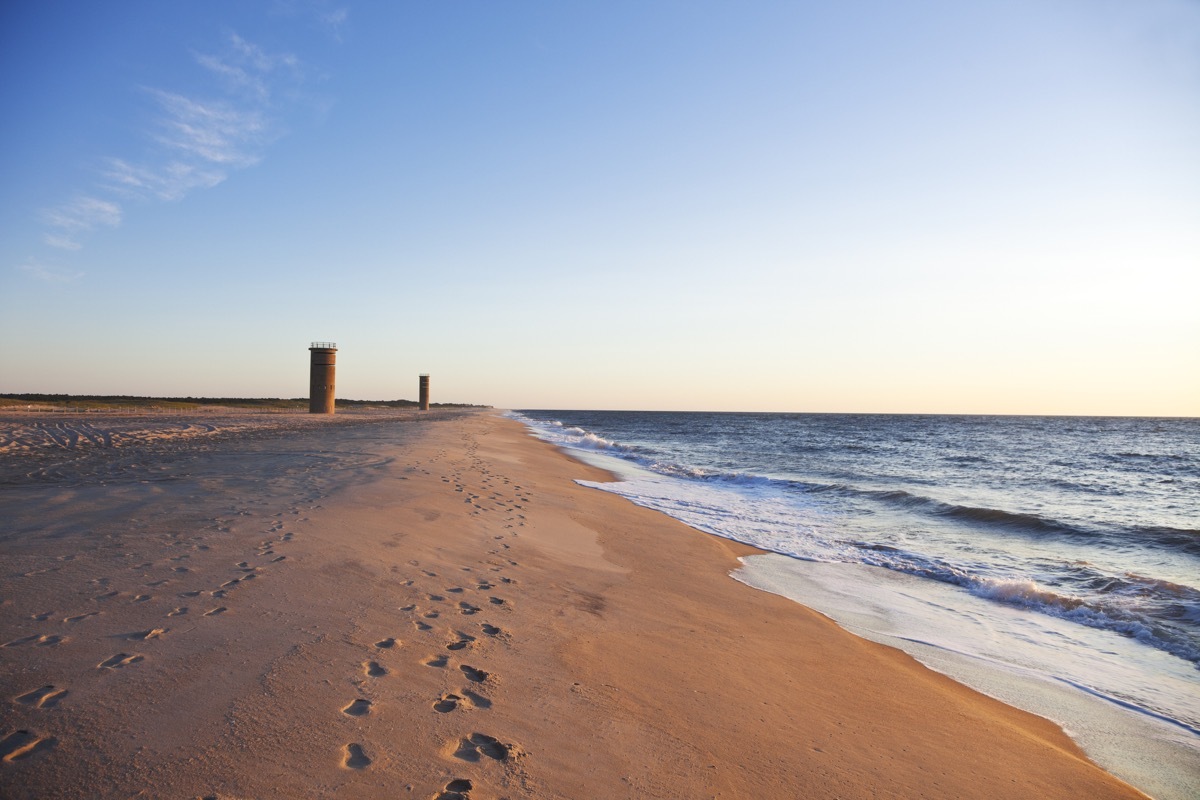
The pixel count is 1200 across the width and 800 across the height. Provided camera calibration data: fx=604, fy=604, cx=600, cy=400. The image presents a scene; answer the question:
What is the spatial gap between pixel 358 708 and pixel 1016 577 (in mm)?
9364

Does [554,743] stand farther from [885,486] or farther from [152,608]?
[885,486]

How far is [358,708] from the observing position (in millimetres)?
3176

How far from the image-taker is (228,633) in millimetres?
3879

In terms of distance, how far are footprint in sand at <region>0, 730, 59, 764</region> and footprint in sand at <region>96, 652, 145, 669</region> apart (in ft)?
2.17

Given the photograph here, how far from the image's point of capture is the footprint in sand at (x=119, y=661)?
332 centimetres

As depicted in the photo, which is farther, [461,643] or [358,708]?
[461,643]

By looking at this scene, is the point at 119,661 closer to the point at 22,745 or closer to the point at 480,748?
the point at 22,745

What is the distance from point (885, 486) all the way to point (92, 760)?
65.3ft

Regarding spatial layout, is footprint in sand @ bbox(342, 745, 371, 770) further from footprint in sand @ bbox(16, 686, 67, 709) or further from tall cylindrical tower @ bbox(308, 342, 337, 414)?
tall cylindrical tower @ bbox(308, 342, 337, 414)

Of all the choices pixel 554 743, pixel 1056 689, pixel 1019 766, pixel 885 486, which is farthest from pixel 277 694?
pixel 885 486

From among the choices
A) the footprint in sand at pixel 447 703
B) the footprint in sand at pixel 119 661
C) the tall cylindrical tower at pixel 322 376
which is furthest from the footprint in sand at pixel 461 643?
the tall cylindrical tower at pixel 322 376

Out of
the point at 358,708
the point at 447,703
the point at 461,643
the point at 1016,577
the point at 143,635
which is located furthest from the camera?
the point at 1016,577

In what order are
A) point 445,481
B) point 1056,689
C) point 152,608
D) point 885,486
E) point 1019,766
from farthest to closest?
point 885,486 → point 445,481 → point 1056,689 → point 152,608 → point 1019,766

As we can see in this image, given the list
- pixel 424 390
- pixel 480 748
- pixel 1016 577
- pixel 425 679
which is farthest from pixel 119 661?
pixel 424 390
